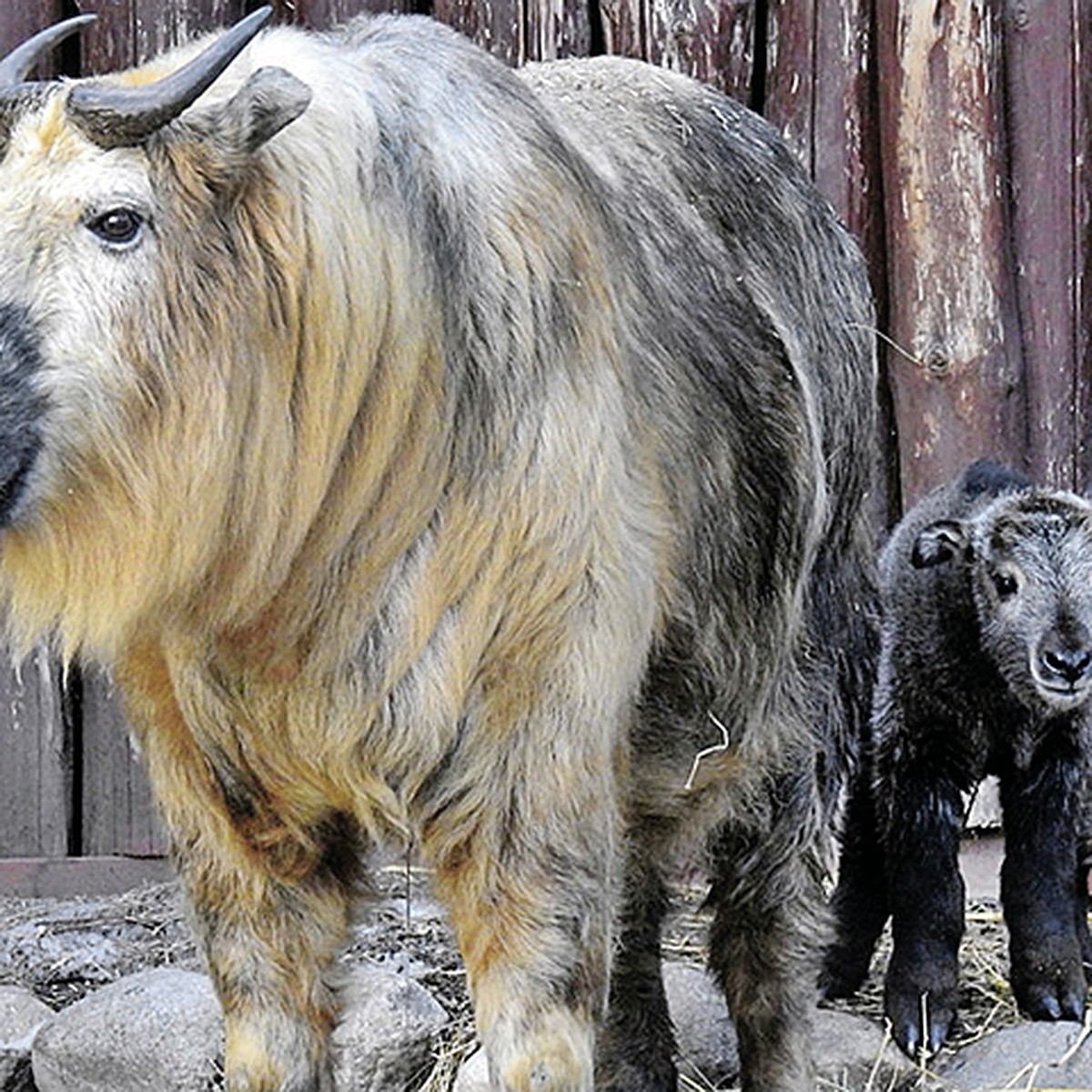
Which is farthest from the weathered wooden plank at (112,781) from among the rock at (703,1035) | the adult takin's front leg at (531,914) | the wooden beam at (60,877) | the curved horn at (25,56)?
the curved horn at (25,56)

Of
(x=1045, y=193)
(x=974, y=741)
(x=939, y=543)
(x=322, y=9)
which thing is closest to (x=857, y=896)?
(x=974, y=741)

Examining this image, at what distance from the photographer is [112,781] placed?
243 inches

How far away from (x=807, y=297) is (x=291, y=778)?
1.69 metres

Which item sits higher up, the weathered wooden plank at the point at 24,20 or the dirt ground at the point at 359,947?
the weathered wooden plank at the point at 24,20

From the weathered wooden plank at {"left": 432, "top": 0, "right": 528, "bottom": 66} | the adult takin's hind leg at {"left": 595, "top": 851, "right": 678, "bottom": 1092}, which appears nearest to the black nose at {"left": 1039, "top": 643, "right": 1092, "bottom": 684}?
the adult takin's hind leg at {"left": 595, "top": 851, "right": 678, "bottom": 1092}

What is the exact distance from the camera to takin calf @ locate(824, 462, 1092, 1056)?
17.5ft

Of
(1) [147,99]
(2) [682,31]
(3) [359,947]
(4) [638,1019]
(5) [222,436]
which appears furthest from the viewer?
(2) [682,31]

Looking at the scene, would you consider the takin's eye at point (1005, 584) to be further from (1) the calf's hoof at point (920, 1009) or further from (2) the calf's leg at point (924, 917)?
(1) the calf's hoof at point (920, 1009)

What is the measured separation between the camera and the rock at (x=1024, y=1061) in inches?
189

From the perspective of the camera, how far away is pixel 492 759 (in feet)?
11.8

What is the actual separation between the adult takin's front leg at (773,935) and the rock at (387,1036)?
64 cm

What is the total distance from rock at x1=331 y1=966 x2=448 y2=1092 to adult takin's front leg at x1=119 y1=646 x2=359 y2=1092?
0.81 meters

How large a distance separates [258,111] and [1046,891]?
118 inches

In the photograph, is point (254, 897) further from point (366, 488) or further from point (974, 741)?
point (974, 741)
